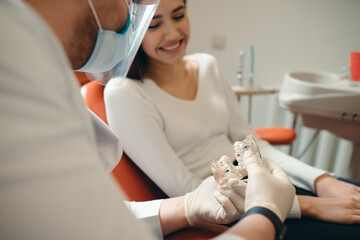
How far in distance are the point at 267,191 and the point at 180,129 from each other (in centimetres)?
50

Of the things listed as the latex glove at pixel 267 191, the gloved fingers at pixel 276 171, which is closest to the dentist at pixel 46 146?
the latex glove at pixel 267 191

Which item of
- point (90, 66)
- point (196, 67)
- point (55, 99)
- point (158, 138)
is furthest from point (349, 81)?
point (55, 99)

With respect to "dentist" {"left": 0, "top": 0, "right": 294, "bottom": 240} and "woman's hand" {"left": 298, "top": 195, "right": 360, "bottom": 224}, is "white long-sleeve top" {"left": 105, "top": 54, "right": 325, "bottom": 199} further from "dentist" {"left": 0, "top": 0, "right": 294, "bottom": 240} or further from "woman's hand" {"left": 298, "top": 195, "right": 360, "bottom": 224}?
"dentist" {"left": 0, "top": 0, "right": 294, "bottom": 240}

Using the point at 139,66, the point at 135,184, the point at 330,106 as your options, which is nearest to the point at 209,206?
the point at 135,184

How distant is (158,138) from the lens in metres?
0.89

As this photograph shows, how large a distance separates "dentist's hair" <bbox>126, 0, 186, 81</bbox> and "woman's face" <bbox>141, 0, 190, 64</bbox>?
0.03 metres

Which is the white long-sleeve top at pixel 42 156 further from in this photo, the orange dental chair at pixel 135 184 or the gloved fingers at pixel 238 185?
the orange dental chair at pixel 135 184

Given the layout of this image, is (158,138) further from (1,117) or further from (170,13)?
(1,117)

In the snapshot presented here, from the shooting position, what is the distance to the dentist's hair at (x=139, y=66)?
1006 mm

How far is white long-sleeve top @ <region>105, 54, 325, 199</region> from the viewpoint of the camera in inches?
34.3

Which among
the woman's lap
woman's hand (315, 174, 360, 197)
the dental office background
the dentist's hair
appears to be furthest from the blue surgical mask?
the dental office background

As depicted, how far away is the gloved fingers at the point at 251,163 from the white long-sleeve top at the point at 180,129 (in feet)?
0.74

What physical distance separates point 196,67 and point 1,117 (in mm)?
1019

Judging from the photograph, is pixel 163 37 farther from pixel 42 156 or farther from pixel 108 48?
pixel 42 156
